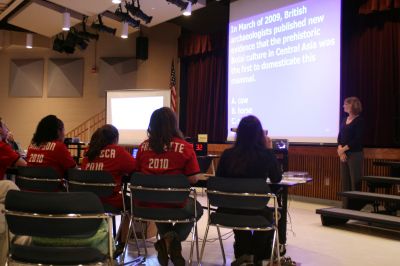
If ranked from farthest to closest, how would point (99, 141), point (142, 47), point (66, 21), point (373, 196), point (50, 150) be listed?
point (142, 47) < point (66, 21) < point (373, 196) < point (50, 150) < point (99, 141)

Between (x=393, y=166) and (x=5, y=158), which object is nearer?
(x=5, y=158)

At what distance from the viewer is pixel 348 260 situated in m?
3.58

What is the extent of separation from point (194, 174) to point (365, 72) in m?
4.42

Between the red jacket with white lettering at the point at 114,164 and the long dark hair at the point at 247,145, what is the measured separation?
839mm

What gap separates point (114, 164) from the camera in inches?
130

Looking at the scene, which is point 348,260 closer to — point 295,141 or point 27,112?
point 295,141

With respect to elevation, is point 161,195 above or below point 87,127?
below

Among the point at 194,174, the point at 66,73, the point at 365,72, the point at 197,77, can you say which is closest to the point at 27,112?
the point at 66,73

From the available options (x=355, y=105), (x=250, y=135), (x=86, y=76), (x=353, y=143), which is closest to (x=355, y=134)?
(x=353, y=143)

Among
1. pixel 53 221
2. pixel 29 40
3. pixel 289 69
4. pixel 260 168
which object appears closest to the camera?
pixel 53 221

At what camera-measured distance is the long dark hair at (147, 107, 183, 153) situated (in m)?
3.08

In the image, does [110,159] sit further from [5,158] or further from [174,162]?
[5,158]

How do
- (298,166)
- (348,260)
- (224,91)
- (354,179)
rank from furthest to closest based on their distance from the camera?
1. (224,91)
2. (298,166)
3. (354,179)
4. (348,260)

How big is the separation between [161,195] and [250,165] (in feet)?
2.20
